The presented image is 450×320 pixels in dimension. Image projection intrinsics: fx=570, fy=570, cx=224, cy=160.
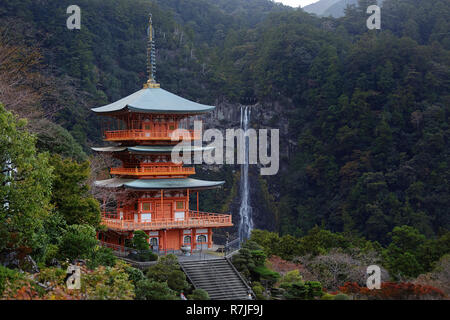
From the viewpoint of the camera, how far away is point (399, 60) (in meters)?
71.4

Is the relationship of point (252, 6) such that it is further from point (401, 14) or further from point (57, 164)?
point (57, 164)

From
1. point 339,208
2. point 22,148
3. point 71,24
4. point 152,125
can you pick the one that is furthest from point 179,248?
point 71,24

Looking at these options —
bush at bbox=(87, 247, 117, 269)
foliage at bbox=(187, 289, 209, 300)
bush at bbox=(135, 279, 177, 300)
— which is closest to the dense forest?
foliage at bbox=(187, 289, 209, 300)

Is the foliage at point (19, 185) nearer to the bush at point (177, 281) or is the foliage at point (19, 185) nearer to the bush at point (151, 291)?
the bush at point (151, 291)

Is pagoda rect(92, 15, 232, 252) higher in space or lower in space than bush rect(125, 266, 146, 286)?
higher

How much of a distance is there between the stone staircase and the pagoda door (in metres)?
4.23

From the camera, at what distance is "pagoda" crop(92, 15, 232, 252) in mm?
27438

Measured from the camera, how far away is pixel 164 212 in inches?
1123

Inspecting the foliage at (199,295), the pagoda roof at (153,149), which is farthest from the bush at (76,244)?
the pagoda roof at (153,149)

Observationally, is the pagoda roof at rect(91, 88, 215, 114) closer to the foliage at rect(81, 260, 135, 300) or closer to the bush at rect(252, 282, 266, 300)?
the bush at rect(252, 282, 266, 300)

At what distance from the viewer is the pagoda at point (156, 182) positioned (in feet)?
90.0
